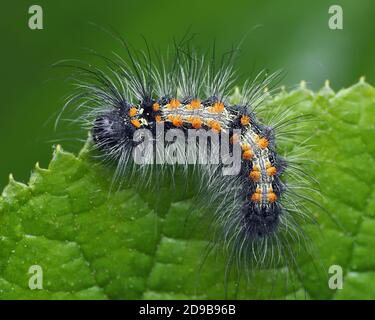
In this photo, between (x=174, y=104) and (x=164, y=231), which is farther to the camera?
(x=174, y=104)

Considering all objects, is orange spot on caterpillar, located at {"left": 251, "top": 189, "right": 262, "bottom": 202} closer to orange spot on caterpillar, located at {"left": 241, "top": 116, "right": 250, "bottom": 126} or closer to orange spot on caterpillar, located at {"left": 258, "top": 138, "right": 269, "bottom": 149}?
orange spot on caterpillar, located at {"left": 258, "top": 138, "right": 269, "bottom": 149}

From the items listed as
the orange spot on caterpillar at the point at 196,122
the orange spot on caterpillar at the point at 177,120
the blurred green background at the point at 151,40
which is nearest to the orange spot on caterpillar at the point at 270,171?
the orange spot on caterpillar at the point at 196,122

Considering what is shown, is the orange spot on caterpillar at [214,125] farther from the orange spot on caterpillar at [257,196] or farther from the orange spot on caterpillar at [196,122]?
the orange spot on caterpillar at [257,196]

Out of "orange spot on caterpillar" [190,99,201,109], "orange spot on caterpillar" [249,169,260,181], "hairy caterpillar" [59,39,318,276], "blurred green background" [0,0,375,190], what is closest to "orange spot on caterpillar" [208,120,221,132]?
"hairy caterpillar" [59,39,318,276]

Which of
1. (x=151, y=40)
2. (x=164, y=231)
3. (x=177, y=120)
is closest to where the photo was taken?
(x=164, y=231)

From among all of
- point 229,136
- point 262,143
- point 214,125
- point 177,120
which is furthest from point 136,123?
point 262,143

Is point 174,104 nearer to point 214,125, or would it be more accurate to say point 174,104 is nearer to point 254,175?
point 214,125
